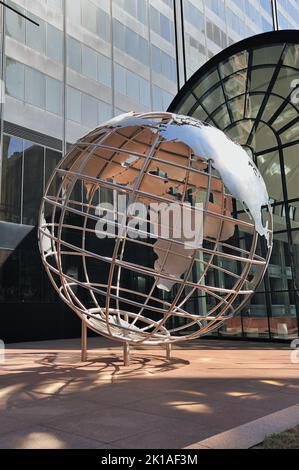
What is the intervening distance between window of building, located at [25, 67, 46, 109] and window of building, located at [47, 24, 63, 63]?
5.14ft

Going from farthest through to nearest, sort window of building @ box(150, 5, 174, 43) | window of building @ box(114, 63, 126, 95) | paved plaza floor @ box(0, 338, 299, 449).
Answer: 1. window of building @ box(150, 5, 174, 43)
2. window of building @ box(114, 63, 126, 95)
3. paved plaza floor @ box(0, 338, 299, 449)

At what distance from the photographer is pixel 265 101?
56.6ft

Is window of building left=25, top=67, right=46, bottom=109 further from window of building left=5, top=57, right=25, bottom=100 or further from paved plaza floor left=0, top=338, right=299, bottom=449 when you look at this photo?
paved plaza floor left=0, top=338, right=299, bottom=449

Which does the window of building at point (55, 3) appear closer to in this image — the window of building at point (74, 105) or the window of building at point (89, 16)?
the window of building at point (89, 16)

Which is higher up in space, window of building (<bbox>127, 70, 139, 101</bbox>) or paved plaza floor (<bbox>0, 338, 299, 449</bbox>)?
window of building (<bbox>127, 70, 139, 101</bbox>)

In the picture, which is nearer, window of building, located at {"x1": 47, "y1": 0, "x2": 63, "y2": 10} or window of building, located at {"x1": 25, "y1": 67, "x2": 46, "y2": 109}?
window of building, located at {"x1": 25, "y1": 67, "x2": 46, "y2": 109}

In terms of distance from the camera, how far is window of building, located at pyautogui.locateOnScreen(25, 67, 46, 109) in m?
20.6

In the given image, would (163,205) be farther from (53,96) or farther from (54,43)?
(54,43)

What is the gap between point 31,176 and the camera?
2028cm

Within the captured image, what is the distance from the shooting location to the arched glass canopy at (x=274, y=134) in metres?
16.3

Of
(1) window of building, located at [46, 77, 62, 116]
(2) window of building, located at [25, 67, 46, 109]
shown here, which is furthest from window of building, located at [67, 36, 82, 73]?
(2) window of building, located at [25, 67, 46, 109]

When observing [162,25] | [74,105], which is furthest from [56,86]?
[162,25]
